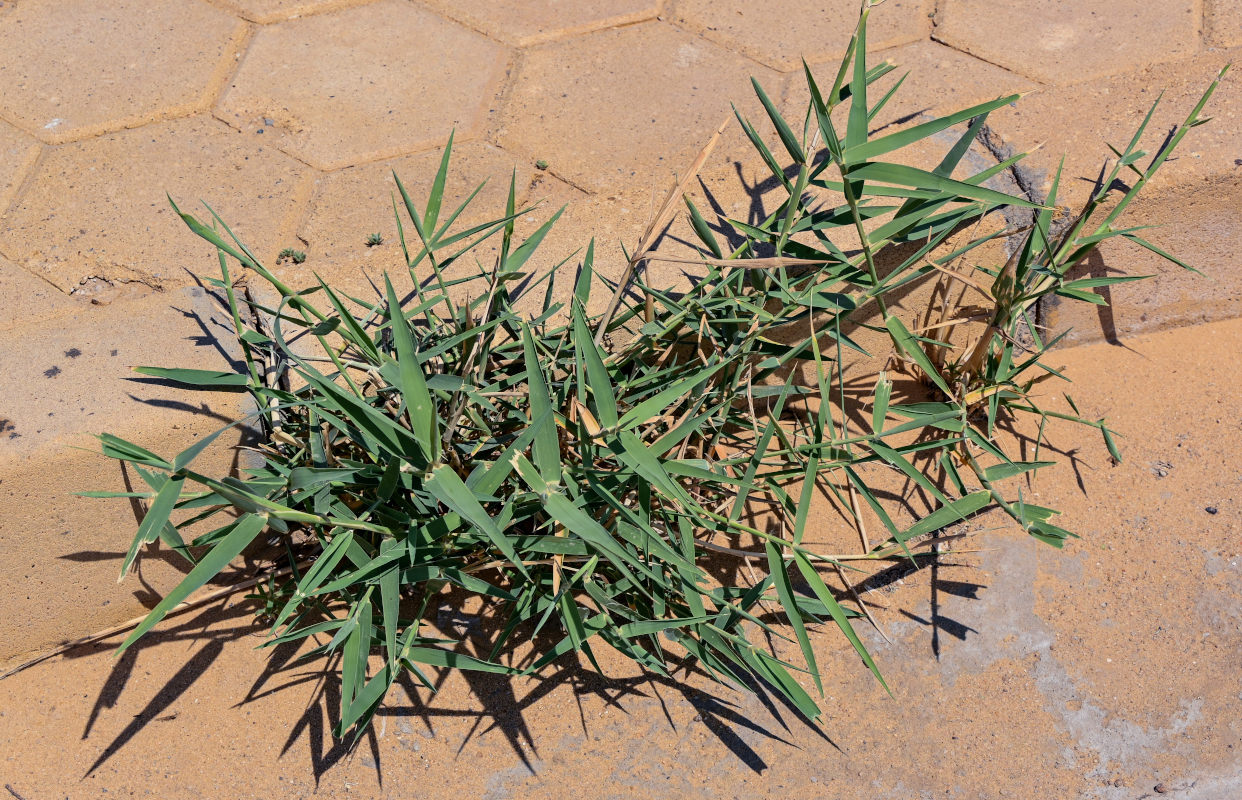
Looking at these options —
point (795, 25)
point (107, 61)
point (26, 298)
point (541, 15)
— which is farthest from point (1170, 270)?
point (107, 61)

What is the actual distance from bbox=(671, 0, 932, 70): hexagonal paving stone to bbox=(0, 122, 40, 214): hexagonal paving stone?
1.07 m

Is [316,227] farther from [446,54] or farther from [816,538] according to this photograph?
[816,538]

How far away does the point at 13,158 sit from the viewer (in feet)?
5.10

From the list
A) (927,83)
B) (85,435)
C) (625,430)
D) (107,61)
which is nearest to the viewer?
(625,430)

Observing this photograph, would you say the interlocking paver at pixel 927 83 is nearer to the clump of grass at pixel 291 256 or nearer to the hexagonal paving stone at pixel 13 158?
the clump of grass at pixel 291 256

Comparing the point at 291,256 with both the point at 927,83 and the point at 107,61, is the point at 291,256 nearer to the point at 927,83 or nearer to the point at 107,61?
the point at 107,61

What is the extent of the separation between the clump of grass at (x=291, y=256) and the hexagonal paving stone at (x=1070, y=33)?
1.09 meters

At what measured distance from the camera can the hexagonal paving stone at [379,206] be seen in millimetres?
1352

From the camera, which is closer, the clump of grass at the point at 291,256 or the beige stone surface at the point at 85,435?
the beige stone surface at the point at 85,435

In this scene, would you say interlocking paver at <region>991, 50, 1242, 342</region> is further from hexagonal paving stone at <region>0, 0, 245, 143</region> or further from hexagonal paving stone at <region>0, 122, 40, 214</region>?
hexagonal paving stone at <region>0, 122, 40, 214</region>

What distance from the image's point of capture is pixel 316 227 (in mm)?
1452

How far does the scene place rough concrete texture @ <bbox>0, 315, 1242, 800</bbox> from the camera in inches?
45.2

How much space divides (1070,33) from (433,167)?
→ 1.07m

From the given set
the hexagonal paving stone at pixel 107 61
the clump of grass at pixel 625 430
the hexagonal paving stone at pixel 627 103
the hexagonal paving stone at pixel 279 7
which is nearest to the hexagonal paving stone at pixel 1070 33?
the clump of grass at pixel 625 430
